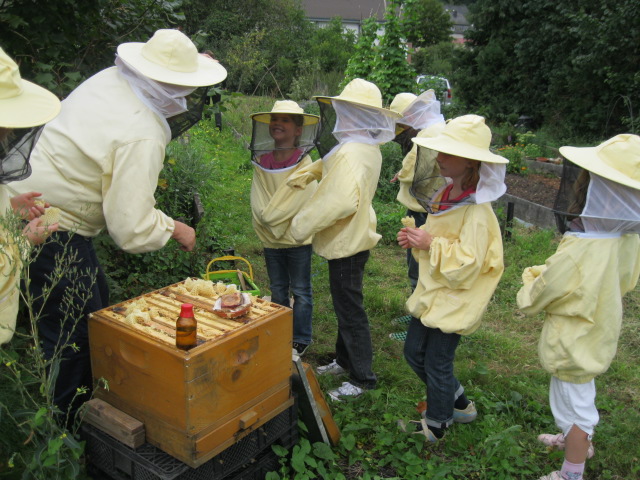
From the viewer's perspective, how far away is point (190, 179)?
4.92 m

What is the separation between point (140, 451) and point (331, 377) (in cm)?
154

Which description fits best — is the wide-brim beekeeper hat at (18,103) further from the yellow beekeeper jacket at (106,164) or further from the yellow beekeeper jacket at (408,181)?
the yellow beekeeper jacket at (408,181)

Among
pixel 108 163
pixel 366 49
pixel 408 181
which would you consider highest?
pixel 366 49

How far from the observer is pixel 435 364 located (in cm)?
273

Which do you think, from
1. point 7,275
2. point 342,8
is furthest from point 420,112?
point 342,8

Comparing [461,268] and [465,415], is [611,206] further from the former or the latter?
[465,415]

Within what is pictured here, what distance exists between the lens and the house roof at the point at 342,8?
47062 mm

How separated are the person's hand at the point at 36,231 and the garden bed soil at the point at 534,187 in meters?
6.97

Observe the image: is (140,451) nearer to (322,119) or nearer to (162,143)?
(162,143)

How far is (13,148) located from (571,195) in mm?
2248

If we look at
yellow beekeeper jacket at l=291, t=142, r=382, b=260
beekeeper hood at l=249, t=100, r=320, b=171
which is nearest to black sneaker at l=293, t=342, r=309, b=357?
yellow beekeeper jacket at l=291, t=142, r=382, b=260

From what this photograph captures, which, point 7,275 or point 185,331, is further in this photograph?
point 185,331

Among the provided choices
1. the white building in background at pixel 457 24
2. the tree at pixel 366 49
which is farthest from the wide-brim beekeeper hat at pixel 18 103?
the white building in background at pixel 457 24

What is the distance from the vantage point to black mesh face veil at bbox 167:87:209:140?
2.55m
